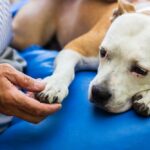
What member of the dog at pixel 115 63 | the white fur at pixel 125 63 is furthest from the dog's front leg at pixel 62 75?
the white fur at pixel 125 63

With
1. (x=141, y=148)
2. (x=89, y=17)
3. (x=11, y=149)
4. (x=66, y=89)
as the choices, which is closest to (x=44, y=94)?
(x=66, y=89)

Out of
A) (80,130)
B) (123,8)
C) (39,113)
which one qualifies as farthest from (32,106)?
(123,8)

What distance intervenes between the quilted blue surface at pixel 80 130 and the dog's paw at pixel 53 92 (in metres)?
0.05

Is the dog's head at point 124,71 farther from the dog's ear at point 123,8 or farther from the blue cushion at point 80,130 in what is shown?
the dog's ear at point 123,8

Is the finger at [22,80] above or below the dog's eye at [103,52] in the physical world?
above

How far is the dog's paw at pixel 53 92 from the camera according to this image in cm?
109

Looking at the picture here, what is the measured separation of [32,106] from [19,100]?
4 centimetres

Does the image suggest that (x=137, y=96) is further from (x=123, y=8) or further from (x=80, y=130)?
(x=123, y=8)

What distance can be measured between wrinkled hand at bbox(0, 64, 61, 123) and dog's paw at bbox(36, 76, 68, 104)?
28 mm

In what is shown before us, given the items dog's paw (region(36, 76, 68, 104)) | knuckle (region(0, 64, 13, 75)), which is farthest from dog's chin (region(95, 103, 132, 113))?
knuckle (region(0, 64, 13, 75))

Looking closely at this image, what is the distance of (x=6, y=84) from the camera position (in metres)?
1.03

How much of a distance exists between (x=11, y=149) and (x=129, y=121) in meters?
0.34

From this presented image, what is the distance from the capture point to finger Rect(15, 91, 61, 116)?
1.00 metres

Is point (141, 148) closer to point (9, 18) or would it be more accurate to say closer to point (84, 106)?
point (84, 106)
